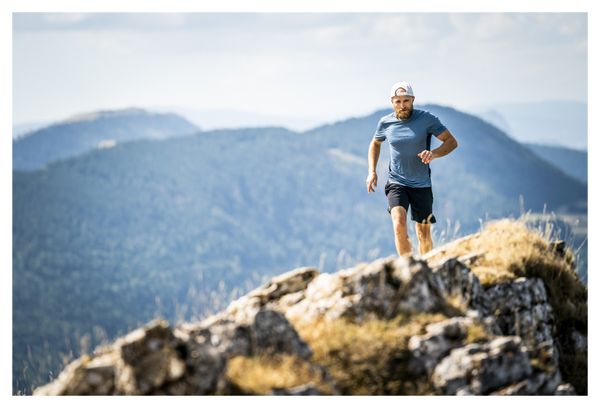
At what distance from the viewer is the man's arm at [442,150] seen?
10414mm

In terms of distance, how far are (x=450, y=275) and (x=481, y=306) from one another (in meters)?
0.58

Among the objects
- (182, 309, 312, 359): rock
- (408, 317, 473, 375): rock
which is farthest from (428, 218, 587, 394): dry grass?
(182, 309, 312, 359): rock

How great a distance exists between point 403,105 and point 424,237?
6.70ft

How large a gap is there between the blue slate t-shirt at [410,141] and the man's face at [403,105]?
0.25 feet

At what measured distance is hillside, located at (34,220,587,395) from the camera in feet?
23.5

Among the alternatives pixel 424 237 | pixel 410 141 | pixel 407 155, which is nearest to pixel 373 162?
pixel 407 155

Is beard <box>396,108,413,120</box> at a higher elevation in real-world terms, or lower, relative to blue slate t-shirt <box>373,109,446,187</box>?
higher

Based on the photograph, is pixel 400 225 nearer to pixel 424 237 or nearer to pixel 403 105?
pixel 424 237

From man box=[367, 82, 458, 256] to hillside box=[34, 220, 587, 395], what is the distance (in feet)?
4.66

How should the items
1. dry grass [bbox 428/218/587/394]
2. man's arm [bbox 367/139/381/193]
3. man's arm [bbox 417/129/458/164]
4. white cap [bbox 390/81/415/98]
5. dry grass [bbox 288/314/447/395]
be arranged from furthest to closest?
man's arm [bbox 367/139/381/193] → white cap [bbox 390/81/415/98] → man's arm [bbox 417/129/458/164] → dry grass [bbox 428/218/587/394] → dry grass [bbox 288/314/447/395]

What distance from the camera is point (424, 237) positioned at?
11680 millimetres

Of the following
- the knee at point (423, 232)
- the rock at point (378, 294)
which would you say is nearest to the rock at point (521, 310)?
the rock at point (378, 294)

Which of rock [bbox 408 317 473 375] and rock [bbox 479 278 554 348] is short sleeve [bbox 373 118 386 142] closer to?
rock [bbox 479 278 554 348]
